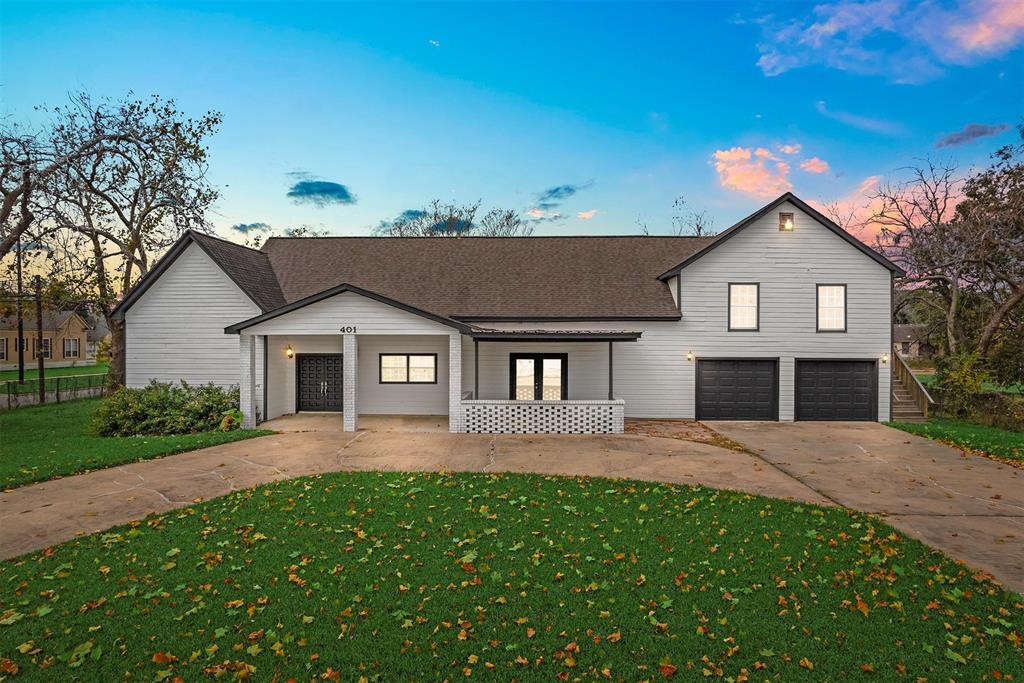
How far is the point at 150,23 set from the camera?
15859mm

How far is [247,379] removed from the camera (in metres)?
14.3

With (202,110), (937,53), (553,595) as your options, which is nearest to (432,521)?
(553,595)

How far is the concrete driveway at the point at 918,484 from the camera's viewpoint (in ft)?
20.5

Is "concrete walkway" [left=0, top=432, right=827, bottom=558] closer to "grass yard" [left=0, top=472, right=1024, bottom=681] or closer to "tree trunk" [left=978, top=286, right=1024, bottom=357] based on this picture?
"grass yard" [left=0, top=472, right=1024, bottom=681]

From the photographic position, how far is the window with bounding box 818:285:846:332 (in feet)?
53.7

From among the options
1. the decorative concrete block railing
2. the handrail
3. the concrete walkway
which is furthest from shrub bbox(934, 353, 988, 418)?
the decorative concrete block railing

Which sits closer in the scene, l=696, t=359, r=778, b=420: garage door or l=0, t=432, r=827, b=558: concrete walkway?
l=0, t=432, r=827, b=558: concrete walkway

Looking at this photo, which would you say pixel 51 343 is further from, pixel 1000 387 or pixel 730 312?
pixel 1000 387

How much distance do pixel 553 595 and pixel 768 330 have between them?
571 inches

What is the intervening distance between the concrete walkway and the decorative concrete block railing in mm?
545

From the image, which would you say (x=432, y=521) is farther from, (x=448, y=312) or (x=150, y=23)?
(x=150, y=23)

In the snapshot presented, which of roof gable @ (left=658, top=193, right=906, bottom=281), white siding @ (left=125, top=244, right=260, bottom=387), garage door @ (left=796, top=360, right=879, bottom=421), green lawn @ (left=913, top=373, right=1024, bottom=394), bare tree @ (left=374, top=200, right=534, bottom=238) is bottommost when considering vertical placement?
green lawn @ (left=913, top=373, right=1024, bottom=394)

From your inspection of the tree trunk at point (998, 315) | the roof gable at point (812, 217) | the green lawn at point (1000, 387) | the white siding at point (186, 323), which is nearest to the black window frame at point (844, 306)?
the roof gable at point (812, 217)

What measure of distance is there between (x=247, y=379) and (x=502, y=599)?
12297mm
